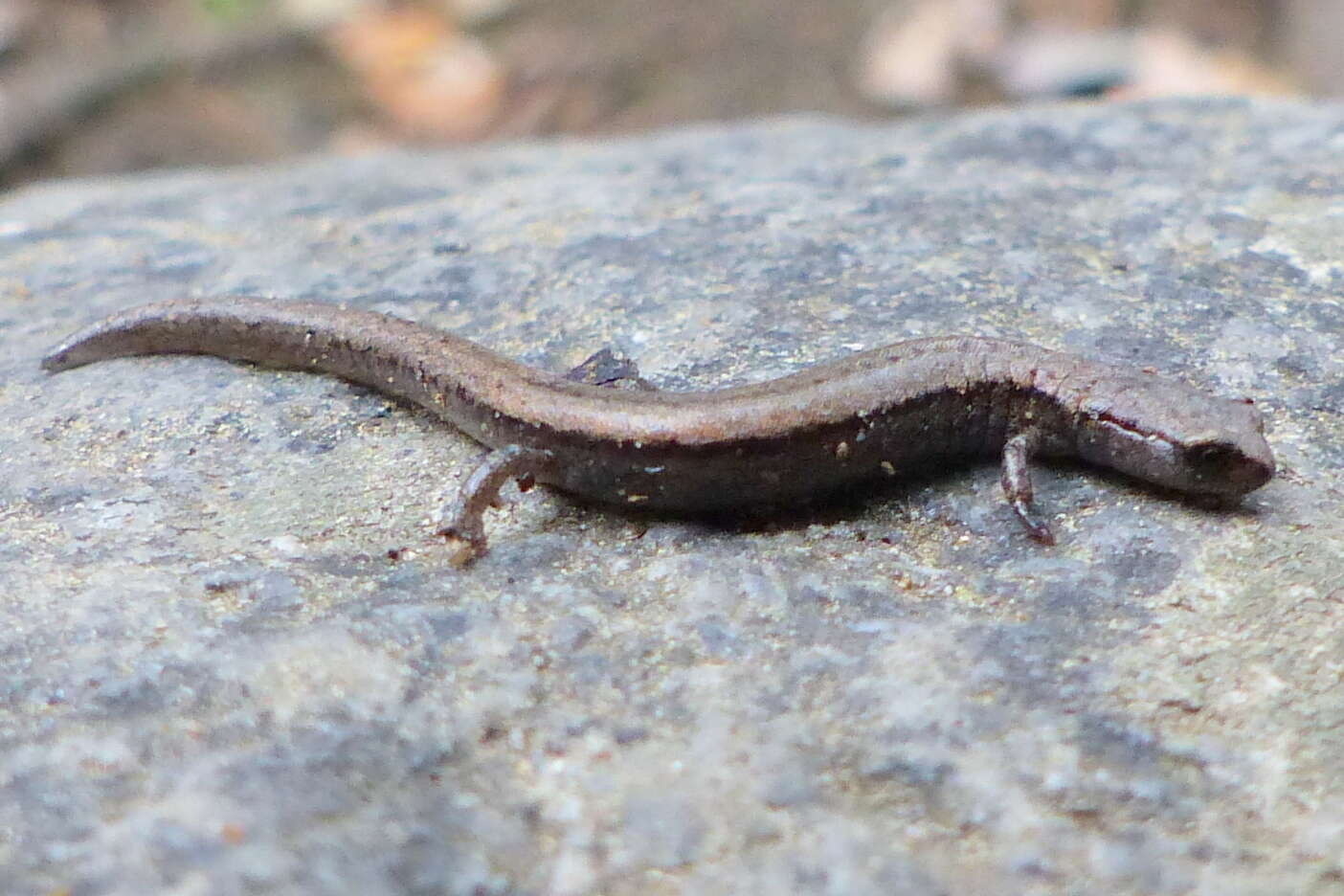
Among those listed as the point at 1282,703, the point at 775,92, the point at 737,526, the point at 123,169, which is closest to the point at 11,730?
the point at 737,526

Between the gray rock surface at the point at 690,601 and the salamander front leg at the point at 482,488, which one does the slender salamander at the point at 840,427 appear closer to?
the salamander front leg at the point at 482,488

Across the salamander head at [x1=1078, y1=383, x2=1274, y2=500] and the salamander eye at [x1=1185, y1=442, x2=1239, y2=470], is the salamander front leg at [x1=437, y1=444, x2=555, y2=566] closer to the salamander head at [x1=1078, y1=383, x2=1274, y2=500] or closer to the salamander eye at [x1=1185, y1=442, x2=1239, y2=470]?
the salamander head at [x1=1078, y1=383, x2=1274, y2=500]

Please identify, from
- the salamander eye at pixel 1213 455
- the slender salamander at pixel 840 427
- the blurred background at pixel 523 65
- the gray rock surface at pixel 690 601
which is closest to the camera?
the gray rock surface at pixel 690 601

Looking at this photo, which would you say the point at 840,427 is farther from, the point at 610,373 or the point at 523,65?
the point at 523,65

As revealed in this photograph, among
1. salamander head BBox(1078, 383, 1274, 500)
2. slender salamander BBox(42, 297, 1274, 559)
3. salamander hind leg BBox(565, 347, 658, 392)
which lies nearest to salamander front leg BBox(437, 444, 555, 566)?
slender salamander BBox(42, 297, 1274, 559)

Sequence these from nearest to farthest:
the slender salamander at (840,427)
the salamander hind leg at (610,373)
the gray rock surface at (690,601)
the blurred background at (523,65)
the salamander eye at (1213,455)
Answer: the gray rock surface at (690,601)
the salamander eye at (1213,455)
the slender salamander at (840,427)
the salamander hind leg at (610,373)
the blurred background at (523,65)

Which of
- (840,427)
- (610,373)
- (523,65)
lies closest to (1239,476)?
(840,427)

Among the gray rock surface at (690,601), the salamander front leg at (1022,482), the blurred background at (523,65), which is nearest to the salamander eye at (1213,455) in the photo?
the gray rock surface at (690,601)
